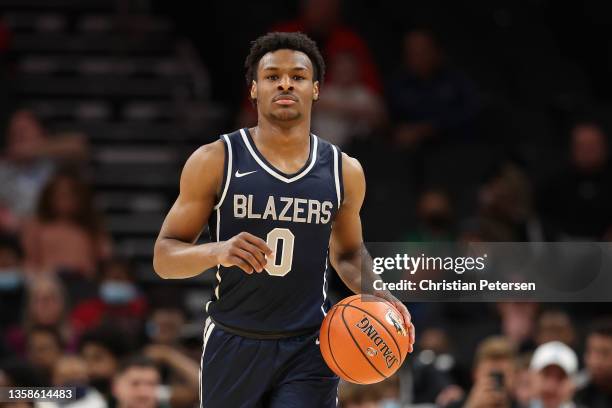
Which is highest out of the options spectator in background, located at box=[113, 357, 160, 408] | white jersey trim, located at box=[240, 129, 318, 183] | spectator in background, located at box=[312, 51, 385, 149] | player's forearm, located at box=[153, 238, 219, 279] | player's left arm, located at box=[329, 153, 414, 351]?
spectator in background, located at box=[312, 51, 385, 149]

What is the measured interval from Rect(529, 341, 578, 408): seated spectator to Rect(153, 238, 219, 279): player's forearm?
311 centimetres

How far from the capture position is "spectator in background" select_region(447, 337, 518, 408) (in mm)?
7715

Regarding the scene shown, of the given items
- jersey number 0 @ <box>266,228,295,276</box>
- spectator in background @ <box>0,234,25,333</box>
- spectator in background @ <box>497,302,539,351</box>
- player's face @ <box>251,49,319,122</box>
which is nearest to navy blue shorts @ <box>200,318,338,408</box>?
jersey number 0 @ <box>266,228,295,276</box>

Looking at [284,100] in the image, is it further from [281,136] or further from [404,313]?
[404,313]

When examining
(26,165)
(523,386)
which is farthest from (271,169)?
(26,165)

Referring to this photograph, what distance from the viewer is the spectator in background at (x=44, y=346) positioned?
9.09m

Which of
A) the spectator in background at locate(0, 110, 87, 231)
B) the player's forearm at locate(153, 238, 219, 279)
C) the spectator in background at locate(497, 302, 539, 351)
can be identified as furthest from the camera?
the spectator in background at locate(0, 110, 87, 231)

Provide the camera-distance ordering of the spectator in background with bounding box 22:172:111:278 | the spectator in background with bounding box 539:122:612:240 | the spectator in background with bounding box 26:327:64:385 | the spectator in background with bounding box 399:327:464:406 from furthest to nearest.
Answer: the spectator in background with bounding box 22:172:111:278 → the spectator in background with bounding box 539:122:612:240 → the spectator in background with bounding box 26:327:64:385 → the spectator in background with bounding box 399:327:464:406

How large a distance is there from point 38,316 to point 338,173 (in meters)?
4.80

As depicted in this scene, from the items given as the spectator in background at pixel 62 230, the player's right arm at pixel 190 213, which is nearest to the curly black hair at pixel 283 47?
the player's right arm at pixel 190 213

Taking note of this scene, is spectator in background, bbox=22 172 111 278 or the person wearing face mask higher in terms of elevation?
spectator in background, bbox=22 172 111 278

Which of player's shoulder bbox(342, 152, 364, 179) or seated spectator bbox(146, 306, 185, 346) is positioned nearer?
player's shoulder bbox(342, 152, 364, 179)

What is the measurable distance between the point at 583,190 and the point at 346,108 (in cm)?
234

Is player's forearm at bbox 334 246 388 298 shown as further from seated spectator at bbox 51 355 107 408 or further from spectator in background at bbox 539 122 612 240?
spectator in background at bbox 539 122 612 240
